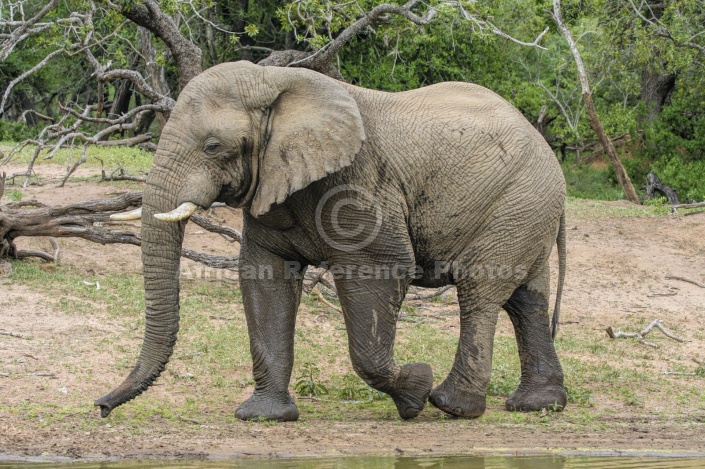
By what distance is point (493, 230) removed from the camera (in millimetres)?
6805

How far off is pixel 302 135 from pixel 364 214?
59 centimetres

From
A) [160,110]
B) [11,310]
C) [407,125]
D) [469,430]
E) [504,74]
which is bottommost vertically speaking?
[469,430]

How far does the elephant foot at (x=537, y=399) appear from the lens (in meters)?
7.25

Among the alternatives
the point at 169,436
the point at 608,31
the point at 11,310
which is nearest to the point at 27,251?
the point at 11,310

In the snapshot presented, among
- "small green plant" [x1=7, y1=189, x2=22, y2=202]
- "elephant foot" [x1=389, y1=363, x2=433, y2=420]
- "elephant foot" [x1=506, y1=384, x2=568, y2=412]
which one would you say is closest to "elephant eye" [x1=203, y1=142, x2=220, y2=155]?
"elephant foot" [x1=389, y1=363, x2=433, y2=420]

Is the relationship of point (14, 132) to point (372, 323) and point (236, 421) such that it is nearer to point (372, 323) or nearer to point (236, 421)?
point (236, 421)

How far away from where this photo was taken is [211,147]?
5.96 meters

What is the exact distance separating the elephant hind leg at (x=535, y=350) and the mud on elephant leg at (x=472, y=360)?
49cm

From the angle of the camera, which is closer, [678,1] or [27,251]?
[27,251]

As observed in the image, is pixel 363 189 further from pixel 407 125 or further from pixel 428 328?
pixel 428 328

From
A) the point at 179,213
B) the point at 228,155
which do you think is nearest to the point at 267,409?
the point at 179,213

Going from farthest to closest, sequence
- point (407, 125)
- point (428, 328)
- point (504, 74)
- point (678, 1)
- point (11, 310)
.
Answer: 1. point (504, 74)
2. point (678, 1)
3. point (428, 328)
4. point (11, 310)
5. point (407, 125)

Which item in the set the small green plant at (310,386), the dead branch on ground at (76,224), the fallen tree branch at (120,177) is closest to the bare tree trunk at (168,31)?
the fallen tree branch at (120,177)

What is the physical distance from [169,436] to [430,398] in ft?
5.87
